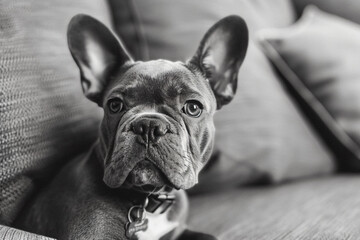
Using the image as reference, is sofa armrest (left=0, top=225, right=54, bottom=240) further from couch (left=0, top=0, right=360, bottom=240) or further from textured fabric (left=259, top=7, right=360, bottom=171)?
textured fabric (left=259, top=7, right=360, bottom=171)

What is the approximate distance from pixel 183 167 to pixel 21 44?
45cm

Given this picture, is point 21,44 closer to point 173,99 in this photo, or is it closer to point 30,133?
point 30,133

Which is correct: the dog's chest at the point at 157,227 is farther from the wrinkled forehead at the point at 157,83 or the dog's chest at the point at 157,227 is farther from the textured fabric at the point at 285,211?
the wrinkled forehead at the point at 157,83

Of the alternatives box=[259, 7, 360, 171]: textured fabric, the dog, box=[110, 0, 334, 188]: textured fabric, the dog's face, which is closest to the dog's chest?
the dog

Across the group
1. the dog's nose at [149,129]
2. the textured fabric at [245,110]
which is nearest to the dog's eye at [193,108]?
the dog's nose at [149,129]

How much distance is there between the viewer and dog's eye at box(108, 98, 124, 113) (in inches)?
37.3

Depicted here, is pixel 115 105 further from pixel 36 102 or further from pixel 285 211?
pixel 285 211

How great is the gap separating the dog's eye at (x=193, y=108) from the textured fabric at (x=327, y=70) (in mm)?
658

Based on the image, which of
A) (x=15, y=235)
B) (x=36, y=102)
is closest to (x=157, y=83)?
(x=36, y=102)

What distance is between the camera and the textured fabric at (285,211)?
1.00 m

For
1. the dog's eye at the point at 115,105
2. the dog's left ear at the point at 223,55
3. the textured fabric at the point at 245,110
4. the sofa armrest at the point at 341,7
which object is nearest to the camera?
the dog's eye at the point at 115,105

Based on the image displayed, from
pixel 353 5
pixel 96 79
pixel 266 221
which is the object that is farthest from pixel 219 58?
pixel 353 5

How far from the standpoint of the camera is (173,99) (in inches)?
36.9

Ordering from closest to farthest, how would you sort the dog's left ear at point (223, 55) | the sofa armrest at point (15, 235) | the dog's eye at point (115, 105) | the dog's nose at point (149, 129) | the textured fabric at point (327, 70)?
1. the sofa armrest at point (15, 235)
2. the dog's nose at point (149, 129)
3. the dog's eye at point (115, 105)
4. the dog's left ear at point (223, 55)
5. the textured fabric at point (327, 70)
